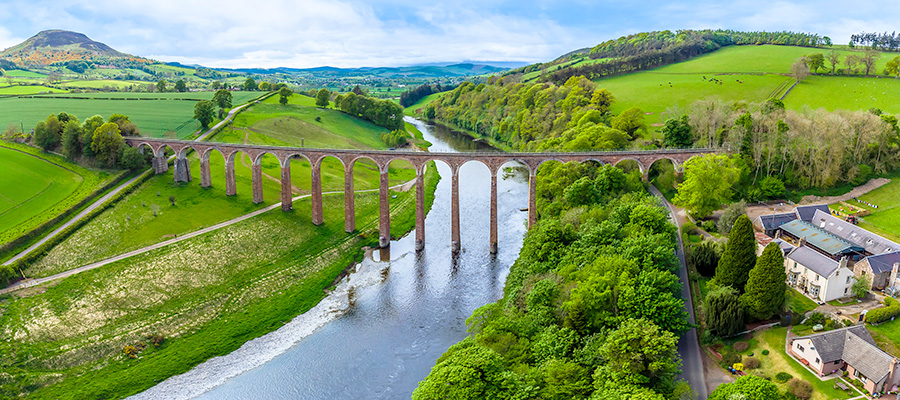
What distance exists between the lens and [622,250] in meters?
46.5

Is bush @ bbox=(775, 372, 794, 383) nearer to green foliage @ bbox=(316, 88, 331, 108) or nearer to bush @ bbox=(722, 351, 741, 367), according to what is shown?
bush @ bbox=(722, 351, 741, 367)

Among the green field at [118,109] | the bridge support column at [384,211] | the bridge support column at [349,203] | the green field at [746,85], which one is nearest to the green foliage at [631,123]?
the green field at [746,85]

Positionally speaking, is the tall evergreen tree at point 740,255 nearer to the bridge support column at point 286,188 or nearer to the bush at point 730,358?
the bush at point 730,358

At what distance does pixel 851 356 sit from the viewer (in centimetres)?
3581

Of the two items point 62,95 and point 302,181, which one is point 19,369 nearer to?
point 302,181

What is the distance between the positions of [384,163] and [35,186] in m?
45.9

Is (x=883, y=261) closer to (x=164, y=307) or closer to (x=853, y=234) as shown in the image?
(x=853, y=234)

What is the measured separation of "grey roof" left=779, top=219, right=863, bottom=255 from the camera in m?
49.6

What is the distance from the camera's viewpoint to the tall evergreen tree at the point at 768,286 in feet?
136

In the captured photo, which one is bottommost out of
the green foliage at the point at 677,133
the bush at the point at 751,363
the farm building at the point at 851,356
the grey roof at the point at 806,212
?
the bush at the point at 751,363

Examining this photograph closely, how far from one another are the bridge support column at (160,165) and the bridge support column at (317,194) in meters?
25.1

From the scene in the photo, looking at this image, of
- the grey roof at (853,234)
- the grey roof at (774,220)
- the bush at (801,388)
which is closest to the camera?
the bush at (801,388)

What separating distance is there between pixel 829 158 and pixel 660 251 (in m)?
37.1

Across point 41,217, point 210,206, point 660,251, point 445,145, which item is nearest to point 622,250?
point 660,251
